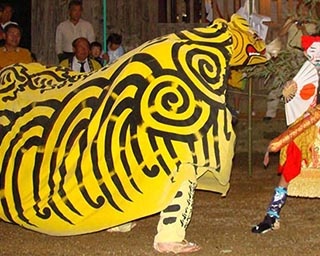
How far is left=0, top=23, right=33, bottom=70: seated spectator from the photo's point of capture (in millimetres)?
9016

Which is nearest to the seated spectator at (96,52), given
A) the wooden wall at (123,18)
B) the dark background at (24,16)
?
the wooden wall at (123,18)

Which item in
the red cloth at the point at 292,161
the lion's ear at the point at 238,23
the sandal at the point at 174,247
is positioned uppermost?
the lion's ear at the point at 238,23

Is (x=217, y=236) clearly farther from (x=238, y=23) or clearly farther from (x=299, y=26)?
(x=299, y=26)

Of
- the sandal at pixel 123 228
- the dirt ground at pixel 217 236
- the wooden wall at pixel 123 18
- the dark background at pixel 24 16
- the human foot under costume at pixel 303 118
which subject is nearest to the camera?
the dirt ground at pixel 217 236

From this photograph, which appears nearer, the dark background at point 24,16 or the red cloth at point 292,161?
the red cloth at point 292,161

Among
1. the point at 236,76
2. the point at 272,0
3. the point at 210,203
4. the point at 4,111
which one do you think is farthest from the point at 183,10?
the point at 4,111

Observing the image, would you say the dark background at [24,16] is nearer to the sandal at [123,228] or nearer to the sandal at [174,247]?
the sandal at [123,228]

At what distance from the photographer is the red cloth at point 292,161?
6711 mm

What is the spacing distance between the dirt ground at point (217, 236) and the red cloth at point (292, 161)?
455mm

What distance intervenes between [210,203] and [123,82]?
95.4 inches

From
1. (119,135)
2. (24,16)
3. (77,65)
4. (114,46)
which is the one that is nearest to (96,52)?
(77,65)

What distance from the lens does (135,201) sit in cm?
607

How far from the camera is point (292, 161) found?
6715 millimetres

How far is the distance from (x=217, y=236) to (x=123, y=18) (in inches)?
231
